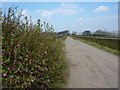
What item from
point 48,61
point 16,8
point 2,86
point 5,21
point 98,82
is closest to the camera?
point 2,86

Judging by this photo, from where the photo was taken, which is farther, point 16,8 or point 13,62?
point 16,8

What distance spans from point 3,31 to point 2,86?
1100 millimetres

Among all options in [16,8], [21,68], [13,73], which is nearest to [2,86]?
[13,73]

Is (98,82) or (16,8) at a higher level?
(16,8)

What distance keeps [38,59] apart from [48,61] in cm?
60

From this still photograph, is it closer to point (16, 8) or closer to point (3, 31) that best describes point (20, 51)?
point (3, 31)

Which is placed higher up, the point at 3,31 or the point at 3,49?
the point at 3,31

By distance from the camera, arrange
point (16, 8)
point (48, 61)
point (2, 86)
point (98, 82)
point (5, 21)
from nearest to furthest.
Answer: point (2, 86)
point (5, 21)
point (16, 8)
point (48, 61)
point (98, 82)

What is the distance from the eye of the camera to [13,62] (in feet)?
8.16

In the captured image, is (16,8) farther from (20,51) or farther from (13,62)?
(13,62)

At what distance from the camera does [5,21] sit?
9.26 ft

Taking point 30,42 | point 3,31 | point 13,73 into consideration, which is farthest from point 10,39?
point 13,73

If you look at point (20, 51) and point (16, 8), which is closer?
point (20, 51)

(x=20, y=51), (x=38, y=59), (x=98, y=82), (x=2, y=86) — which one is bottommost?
(x=98, y=82)
